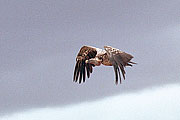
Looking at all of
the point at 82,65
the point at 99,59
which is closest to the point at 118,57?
the point at 99,59

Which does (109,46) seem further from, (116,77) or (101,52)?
(116,77)

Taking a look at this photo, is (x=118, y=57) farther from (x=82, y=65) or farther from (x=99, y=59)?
(x=82, y=65)

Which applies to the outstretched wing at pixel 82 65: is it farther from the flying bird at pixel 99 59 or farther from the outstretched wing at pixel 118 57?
the outstretched wing at pixel 118 57

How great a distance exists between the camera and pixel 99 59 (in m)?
29.9

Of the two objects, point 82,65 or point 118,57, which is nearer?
point 118,57

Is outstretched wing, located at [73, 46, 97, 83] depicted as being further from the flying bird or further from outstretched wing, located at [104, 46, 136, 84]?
outstretched wing, located at [104, 46, 136, 84]

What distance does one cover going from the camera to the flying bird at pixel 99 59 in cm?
2885

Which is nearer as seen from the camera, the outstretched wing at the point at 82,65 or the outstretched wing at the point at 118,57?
the outstretched wing at the point at 118,57

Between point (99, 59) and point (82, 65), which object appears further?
point (82, 65)

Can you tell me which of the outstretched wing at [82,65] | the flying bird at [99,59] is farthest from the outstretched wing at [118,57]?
the outstretched wing at [82,65]

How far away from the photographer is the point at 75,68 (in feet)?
110

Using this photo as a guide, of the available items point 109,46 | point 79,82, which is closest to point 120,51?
point 109,46

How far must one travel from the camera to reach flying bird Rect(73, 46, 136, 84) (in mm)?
28848

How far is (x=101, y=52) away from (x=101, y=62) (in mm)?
723
